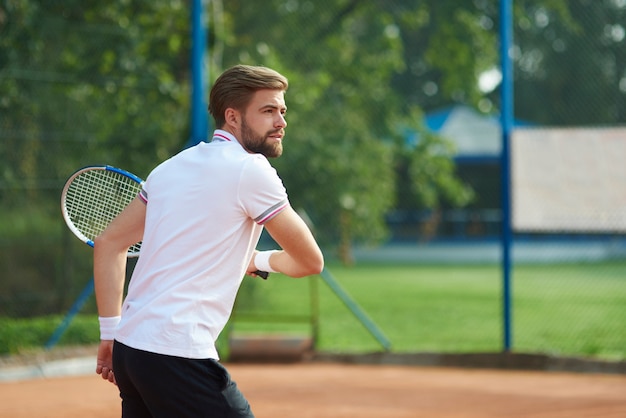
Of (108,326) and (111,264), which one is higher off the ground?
(111,264)

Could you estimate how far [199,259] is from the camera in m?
2.72

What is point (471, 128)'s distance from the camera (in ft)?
68.4

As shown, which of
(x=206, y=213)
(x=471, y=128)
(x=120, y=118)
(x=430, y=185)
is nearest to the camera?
(x=206, y=213)

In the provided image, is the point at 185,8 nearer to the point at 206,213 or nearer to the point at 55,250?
the point at 55,250

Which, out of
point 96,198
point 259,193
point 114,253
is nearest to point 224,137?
point 259,193

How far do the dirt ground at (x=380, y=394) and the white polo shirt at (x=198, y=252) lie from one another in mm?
3408

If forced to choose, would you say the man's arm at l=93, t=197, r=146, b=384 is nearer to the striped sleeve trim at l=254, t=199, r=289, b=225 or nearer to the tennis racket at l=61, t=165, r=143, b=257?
the striped sleeve trim at l=254, t=199, r=289, b=225

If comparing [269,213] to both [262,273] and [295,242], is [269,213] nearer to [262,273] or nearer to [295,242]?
[295,242]

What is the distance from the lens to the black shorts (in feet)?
8.87

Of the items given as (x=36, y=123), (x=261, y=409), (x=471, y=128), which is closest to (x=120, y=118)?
(x=36, y=123)

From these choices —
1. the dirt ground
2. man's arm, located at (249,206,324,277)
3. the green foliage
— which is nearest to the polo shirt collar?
man's arm, located at (249,206,324,277)

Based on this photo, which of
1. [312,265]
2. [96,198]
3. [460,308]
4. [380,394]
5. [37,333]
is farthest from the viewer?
[460,308]

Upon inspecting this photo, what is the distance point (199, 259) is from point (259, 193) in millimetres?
239

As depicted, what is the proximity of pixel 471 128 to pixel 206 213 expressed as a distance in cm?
1855
